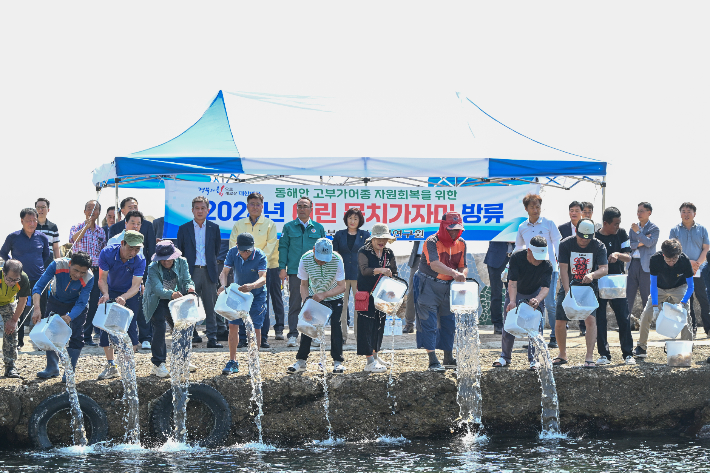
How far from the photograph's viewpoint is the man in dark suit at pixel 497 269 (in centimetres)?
1078

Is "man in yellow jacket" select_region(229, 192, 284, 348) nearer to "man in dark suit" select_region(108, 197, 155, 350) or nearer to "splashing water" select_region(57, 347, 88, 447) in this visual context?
"man in dark suit" select_region(108, 197, 155, 350)

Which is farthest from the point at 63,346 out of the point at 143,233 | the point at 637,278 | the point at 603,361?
the point at 637,278

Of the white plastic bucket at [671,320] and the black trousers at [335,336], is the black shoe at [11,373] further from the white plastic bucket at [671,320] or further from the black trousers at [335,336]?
the white plastic bucket at [671,320]

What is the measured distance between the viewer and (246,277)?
7.77 meters

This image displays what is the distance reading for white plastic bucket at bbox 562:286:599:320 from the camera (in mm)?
7684

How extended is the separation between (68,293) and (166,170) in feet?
9.41

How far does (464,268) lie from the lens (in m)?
7.71

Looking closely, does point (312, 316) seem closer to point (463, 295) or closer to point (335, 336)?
point (335, 336)

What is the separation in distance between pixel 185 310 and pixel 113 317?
2.21 ft

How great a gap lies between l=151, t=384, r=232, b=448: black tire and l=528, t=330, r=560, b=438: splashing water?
10.1ft

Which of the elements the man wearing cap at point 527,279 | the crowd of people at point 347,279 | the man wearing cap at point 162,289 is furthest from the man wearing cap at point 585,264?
the man wearing cap at point 162,289

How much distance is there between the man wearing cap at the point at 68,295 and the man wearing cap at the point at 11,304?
42 centimetres

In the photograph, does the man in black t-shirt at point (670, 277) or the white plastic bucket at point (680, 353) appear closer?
the white plastic bucket at point (680, 353)

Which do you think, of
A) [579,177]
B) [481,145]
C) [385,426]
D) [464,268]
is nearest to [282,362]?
[385,426]
